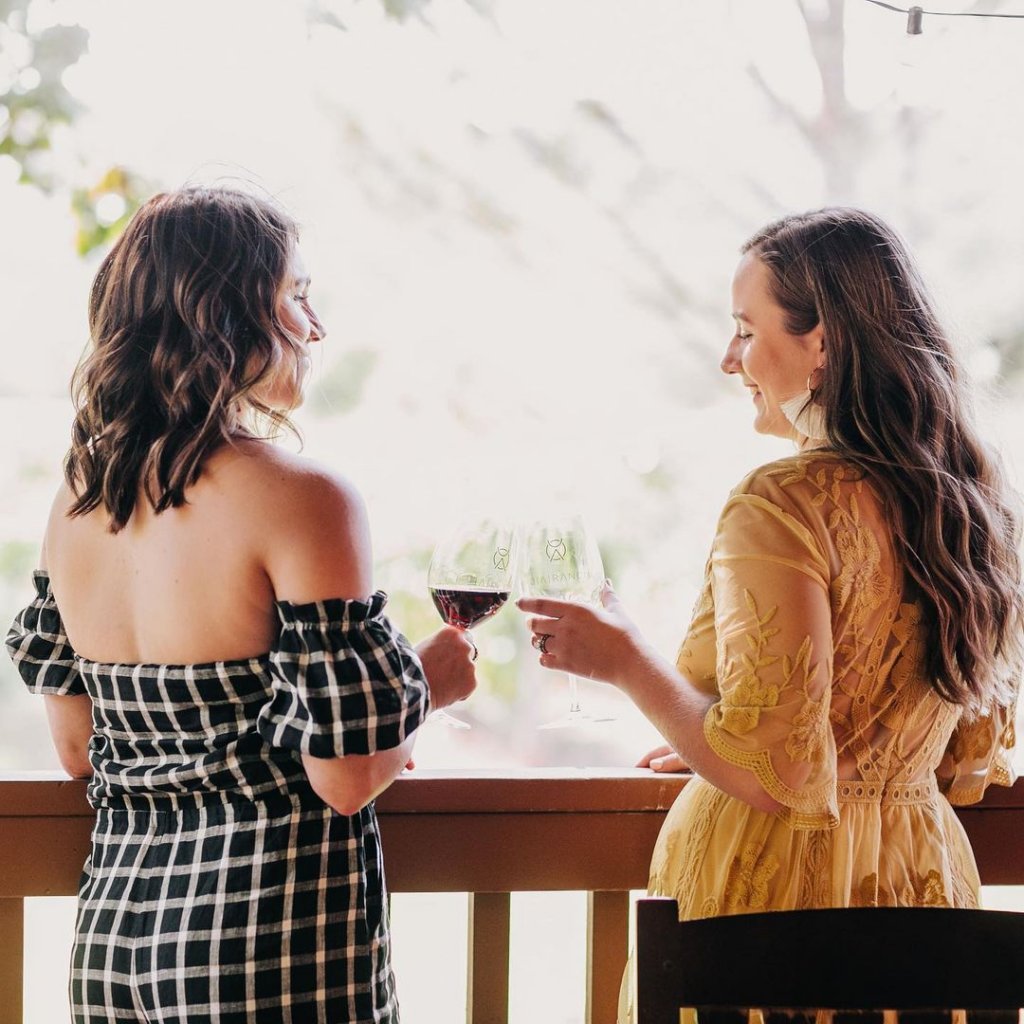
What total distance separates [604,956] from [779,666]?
50cm

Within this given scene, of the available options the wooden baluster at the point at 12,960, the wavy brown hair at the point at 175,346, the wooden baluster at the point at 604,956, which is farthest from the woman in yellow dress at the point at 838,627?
the wooden baluster at the point at 12,960

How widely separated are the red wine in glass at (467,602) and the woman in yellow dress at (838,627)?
49 mm

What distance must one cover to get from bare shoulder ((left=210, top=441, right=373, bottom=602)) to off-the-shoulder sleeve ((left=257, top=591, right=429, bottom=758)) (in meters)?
0.02

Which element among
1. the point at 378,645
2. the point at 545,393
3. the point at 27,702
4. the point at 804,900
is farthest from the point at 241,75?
the point at 804,900

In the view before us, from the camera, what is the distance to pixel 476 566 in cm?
118

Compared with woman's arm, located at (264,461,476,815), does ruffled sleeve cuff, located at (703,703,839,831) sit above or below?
below

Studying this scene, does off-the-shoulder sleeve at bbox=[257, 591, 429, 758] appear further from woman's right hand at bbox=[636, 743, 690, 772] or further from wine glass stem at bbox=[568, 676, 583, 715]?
woman's right hand at bbox=[636, 743, 690, 772]

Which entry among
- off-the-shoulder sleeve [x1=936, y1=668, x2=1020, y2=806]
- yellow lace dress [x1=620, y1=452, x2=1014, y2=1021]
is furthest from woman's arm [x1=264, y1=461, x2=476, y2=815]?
off-the-shoulder sleeve [x1=936, y1=668, x2=1020, y2=806]

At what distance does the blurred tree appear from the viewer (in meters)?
2.25

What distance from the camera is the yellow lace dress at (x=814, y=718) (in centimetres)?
108

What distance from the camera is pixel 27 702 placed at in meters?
2.48

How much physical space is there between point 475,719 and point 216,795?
1666mm

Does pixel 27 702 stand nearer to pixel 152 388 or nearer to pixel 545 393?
pixel 545 393

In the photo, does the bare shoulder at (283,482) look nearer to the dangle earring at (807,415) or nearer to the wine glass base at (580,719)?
the wine glass base at (580,719)
